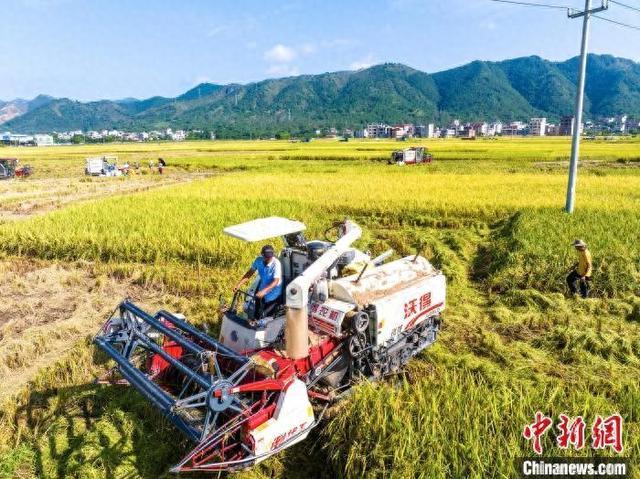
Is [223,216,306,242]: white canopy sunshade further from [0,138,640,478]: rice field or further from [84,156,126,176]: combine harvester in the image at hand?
[84,156,126,176]: combine harvester

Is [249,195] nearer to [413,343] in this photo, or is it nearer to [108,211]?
[108,211]

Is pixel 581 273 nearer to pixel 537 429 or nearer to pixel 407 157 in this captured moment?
pixel 537 429

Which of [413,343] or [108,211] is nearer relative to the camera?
[413,343]

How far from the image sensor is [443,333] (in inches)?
268

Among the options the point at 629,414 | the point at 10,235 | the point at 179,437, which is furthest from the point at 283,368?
the point at 10,235

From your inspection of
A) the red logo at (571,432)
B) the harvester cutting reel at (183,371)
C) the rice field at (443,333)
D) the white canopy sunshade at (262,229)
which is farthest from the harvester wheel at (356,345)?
the red logo at (571,432)

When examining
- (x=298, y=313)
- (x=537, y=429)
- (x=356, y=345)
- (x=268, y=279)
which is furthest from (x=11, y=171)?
(x=537, y=429)

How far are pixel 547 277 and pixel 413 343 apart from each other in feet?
14.4

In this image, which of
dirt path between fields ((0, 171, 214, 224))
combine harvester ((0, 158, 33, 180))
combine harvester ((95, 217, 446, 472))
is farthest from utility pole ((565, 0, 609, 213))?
combine harvester ((0, 158, 33, 180))

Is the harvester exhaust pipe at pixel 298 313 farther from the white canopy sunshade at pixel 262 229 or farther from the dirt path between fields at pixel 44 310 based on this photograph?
the dirt path between fields at pixel 44 310

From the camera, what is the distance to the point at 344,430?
13.3ft

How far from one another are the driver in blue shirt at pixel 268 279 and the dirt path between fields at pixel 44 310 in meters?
3.36

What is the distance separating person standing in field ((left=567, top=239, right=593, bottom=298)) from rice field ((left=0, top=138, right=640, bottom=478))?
0.78 ft

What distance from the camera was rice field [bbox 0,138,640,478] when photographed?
3.83m
